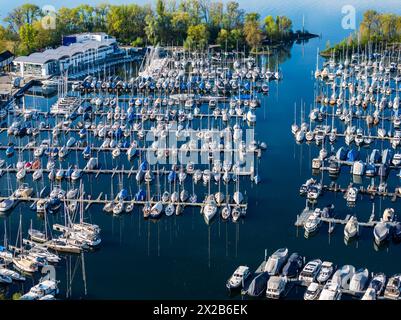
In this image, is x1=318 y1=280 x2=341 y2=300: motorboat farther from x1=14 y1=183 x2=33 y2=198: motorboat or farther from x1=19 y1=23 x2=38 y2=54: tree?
x1=19 y1=23 x2=38 y2=54: tree


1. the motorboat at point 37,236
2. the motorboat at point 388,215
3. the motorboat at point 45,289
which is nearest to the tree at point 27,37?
the motorboat at point 37,236

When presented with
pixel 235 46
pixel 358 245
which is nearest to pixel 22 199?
pixel 358 245

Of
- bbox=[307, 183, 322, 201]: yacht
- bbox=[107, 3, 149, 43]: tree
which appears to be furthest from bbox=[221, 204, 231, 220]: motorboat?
bbox=[107, 3, 149, 43]: tree

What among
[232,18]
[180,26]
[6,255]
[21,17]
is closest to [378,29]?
[232,18]

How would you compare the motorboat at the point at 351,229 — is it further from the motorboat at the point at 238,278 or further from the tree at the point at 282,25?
the tree at the point at 282,25

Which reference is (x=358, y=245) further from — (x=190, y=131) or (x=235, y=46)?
(x=235, y=46)

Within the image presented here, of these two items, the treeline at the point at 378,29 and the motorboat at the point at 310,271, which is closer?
the motorboat at the point at 310,271

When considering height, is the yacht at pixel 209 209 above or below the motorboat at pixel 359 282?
above
